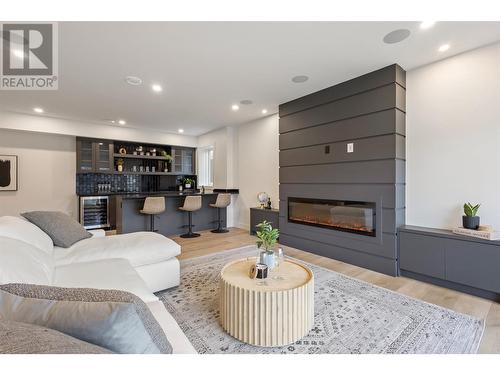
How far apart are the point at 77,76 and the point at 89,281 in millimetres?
2897

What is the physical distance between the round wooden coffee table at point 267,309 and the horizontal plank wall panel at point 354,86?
2.74m

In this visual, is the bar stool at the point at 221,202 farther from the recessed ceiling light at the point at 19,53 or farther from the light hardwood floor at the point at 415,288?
the recessed ceiling light at the point at 19,53

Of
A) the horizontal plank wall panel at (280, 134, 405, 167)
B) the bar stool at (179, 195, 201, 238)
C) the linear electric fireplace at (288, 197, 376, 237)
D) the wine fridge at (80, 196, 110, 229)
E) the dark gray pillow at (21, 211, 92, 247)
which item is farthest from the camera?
the wine fridge at (80, 196, 110, 229)

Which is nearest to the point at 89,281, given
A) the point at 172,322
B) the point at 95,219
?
the point at 172,322

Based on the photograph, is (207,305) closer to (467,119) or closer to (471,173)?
(471,173)

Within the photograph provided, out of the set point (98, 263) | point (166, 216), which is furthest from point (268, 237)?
point (166, 216)

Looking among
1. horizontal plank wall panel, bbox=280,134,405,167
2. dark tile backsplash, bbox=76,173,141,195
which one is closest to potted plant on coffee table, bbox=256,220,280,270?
horizontal plank wall panel, bbox=280,134,405,167

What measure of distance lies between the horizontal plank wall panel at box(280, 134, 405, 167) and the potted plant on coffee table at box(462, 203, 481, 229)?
2.95 feet

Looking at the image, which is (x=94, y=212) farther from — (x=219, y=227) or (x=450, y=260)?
(x=450, y=260)

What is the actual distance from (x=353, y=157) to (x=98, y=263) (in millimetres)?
3287

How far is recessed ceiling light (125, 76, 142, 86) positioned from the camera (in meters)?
3.25

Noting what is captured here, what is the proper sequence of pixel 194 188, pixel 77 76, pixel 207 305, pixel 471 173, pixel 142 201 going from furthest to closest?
1. pixel 194 188
2. pixel 142 201
3. pixel 77 76
4. pixel 471 173
5. pixel 207 305

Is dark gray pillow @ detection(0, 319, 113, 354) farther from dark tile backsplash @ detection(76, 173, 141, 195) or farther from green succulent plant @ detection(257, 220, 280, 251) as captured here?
dark tile backsplash @ detection(76, 173, 141, 195)

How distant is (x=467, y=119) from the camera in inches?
105
